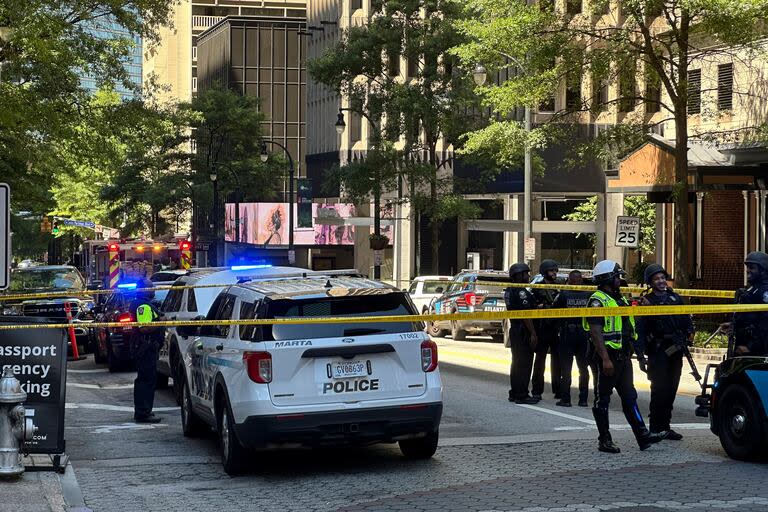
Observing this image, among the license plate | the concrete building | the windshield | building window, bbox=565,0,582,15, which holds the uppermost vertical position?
the concrete building

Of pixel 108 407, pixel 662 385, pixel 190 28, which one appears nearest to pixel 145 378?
pixel 108 407

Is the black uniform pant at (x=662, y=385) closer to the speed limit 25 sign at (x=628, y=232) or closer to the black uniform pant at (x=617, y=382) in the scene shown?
the black uniform pant at (x=617, y=382)

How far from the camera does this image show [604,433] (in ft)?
40.4

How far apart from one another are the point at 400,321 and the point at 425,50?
36773 millimetres

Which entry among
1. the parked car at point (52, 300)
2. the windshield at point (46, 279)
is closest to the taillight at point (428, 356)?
the parked car at point (52, 300)

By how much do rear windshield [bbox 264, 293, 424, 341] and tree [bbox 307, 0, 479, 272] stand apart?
35145mm

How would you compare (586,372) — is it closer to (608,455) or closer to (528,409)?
(528,409)

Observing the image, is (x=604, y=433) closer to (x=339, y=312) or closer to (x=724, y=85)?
(x=339, y=312)

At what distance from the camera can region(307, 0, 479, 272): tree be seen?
47.0m

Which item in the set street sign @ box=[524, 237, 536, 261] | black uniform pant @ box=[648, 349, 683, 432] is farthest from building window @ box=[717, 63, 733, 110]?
black uniform pant @ box=[648, 349, 683, 432]

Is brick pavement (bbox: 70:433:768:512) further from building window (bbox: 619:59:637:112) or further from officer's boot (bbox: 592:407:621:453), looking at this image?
building window (bbox: 619:59:637:112)

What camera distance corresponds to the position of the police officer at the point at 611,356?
40.2 feet

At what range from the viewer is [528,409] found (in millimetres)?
16297

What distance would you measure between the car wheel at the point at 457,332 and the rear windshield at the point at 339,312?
2179cm
